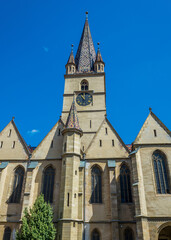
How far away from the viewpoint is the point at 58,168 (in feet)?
77.0

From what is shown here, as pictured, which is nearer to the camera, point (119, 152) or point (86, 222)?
point (86, 222)

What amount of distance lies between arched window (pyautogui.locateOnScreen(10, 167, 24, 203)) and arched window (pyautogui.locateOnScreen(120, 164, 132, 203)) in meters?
10.8

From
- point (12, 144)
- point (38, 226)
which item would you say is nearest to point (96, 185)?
point (38, 226)

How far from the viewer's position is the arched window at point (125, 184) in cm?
2148

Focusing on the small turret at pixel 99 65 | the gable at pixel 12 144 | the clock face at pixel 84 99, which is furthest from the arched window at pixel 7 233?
the small turret at pixel 99 65

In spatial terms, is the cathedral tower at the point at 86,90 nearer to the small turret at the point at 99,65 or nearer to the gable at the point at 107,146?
the small turret at the point at 99,65

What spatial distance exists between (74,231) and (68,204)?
7.60 feet

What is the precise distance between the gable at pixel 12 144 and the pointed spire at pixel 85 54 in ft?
56.4

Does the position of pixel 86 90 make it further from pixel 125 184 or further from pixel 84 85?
pixel 125 184

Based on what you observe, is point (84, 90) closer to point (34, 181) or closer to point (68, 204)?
point (34, 181)

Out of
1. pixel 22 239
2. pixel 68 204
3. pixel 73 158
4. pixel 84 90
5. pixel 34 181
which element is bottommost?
pixel 22 239

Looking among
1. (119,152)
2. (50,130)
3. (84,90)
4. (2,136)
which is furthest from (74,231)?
(84,90)

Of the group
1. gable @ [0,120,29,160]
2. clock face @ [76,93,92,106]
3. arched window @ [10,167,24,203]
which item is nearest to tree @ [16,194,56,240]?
arched window @ [10,167,24,203]

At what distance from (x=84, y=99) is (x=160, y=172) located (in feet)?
54.5
